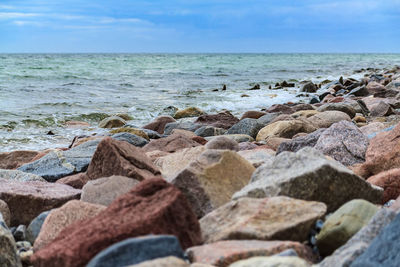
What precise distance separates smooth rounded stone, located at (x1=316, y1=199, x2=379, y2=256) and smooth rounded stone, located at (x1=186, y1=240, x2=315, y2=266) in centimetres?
9

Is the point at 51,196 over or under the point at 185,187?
under

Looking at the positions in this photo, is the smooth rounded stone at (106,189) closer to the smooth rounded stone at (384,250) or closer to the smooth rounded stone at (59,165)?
the smooth rounded stone at (59,165)

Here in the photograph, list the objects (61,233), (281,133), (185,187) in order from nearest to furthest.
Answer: (61,233), (185,187), (281,133)

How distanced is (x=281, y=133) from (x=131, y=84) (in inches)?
498

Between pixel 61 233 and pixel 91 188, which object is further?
pixel 91 188

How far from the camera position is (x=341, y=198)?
251 centimetres

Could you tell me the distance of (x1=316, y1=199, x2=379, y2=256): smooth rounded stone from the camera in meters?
2.08

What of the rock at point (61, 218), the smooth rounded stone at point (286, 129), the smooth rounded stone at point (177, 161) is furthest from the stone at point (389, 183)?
the smooth rounded stone at point (286, 129)

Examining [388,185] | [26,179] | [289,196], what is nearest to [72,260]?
[289,196]

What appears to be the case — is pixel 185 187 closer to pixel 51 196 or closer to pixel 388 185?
pixel 51 196

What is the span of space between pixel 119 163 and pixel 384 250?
88.3 inches

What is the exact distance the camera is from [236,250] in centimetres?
191

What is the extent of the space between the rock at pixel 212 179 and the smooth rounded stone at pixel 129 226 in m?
0.35

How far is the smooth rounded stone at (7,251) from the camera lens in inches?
90.9
